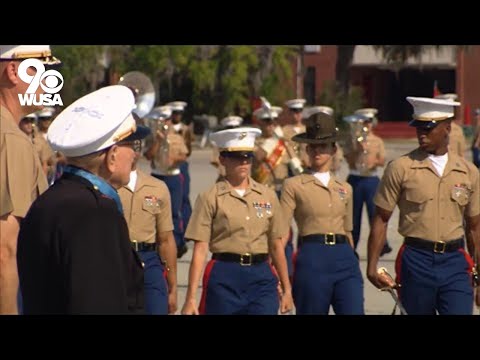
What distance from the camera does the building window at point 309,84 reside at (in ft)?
207

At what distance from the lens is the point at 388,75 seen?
213ft

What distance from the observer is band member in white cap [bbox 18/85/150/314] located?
171 inches

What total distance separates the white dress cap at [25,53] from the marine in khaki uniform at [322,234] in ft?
13.6

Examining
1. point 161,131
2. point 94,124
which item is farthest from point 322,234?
point 161,131

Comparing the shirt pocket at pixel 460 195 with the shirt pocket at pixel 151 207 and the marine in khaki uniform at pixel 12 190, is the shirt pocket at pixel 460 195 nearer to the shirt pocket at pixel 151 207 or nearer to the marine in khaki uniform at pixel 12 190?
the shirt pocket at pixel 151 207

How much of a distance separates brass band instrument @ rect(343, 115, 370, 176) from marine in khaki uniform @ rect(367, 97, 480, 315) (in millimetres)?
7767

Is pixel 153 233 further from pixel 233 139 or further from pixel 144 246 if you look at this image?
pixel 233 139

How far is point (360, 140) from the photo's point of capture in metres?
17.5

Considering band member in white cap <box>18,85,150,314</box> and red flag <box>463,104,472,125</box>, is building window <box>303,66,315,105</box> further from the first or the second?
band member in white cap <box>18,85,150,314</box>
